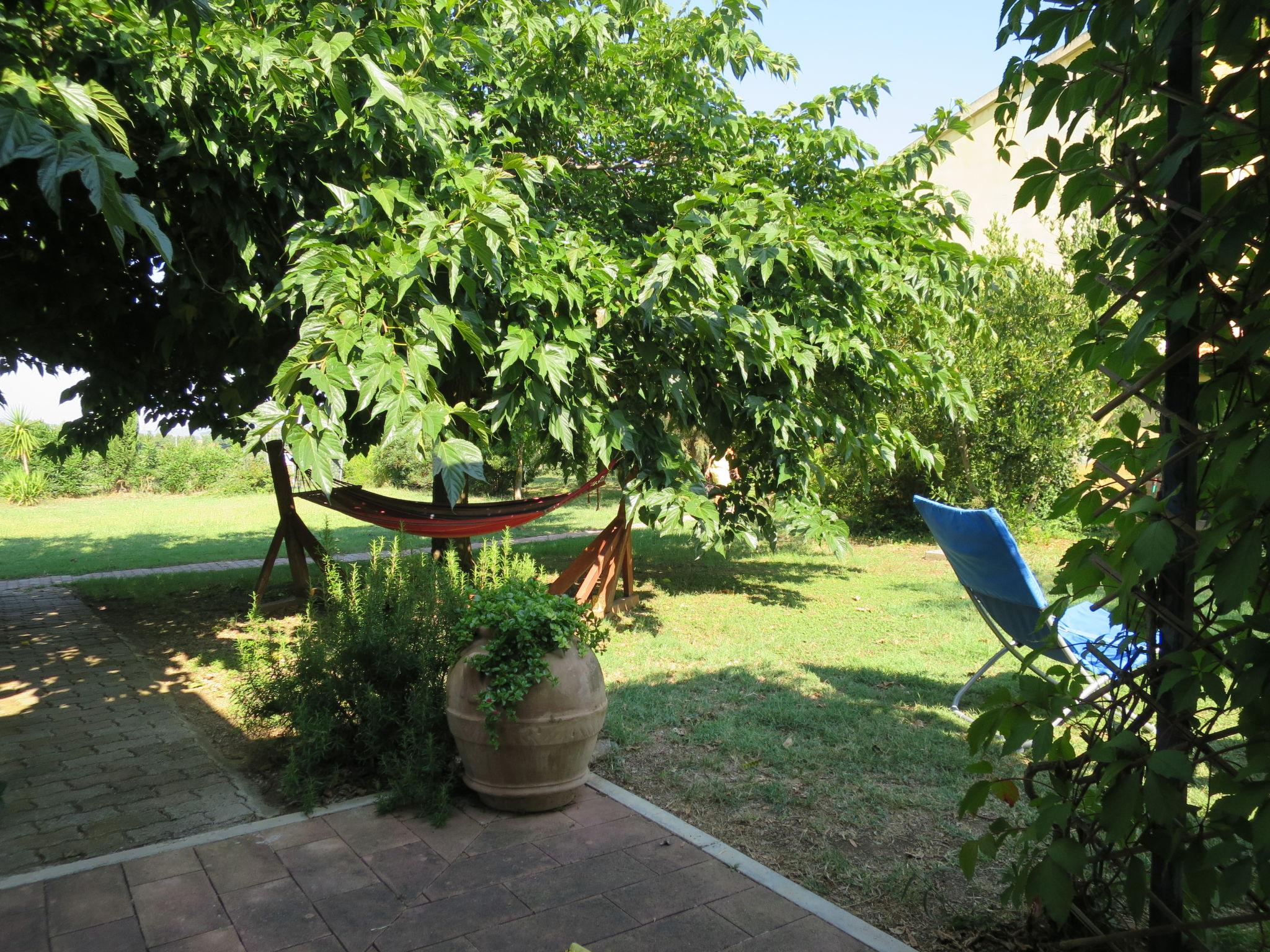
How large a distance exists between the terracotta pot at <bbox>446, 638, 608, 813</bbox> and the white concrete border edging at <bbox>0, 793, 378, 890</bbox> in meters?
0.50

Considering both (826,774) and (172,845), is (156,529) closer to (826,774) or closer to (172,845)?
(172,845)

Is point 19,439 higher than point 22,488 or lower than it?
higher

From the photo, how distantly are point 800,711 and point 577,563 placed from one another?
2.64 metres

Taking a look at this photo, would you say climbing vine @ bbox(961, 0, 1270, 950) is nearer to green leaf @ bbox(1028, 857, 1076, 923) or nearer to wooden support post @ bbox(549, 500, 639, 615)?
green leaf @ bbox(1028, 857, 1076, 923)

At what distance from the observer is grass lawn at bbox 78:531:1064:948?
289 centimetres

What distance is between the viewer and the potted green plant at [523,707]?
3.24 m

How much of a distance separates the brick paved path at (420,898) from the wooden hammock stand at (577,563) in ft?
9.98

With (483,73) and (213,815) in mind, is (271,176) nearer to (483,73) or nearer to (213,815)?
(483,73)

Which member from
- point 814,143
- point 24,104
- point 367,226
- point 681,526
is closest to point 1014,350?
point 814,143

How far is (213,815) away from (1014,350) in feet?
35.2

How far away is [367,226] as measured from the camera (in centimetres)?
402

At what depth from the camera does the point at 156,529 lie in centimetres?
1677

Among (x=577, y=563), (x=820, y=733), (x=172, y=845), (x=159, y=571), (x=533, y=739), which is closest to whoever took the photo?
(x=172, y=845)

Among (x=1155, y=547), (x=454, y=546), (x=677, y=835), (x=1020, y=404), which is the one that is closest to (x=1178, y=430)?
(x=1155, y=547)
